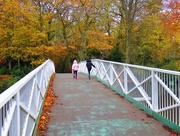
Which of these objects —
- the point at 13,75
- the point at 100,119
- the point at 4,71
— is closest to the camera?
the point at 100,119

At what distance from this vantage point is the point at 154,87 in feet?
18.0

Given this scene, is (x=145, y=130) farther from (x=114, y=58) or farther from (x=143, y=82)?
(x=114, y=58)

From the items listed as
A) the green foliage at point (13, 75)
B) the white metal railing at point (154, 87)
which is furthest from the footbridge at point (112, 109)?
the green foliage at point (13, 75)

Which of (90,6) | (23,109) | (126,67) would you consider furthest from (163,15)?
(23,109)

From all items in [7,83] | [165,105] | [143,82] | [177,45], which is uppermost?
[177,45]

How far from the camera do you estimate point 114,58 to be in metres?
28.2

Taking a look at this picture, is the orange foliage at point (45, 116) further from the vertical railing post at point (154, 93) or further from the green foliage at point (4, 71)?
the green foliage at point (4, 71)

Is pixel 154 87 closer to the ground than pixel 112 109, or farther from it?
farther from it

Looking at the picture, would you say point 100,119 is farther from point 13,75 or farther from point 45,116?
point 13,75

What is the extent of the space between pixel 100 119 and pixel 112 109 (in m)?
1.04

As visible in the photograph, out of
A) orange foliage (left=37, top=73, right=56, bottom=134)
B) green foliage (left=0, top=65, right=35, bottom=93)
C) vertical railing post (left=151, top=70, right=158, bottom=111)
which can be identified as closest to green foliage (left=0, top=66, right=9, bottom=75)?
green foliage (left=0, top=65, right=35, bottom=93)

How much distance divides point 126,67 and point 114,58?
20.7 metres

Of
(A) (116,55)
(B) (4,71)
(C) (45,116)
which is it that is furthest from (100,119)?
(B) (4,71)

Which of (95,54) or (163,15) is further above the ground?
(163,15)
